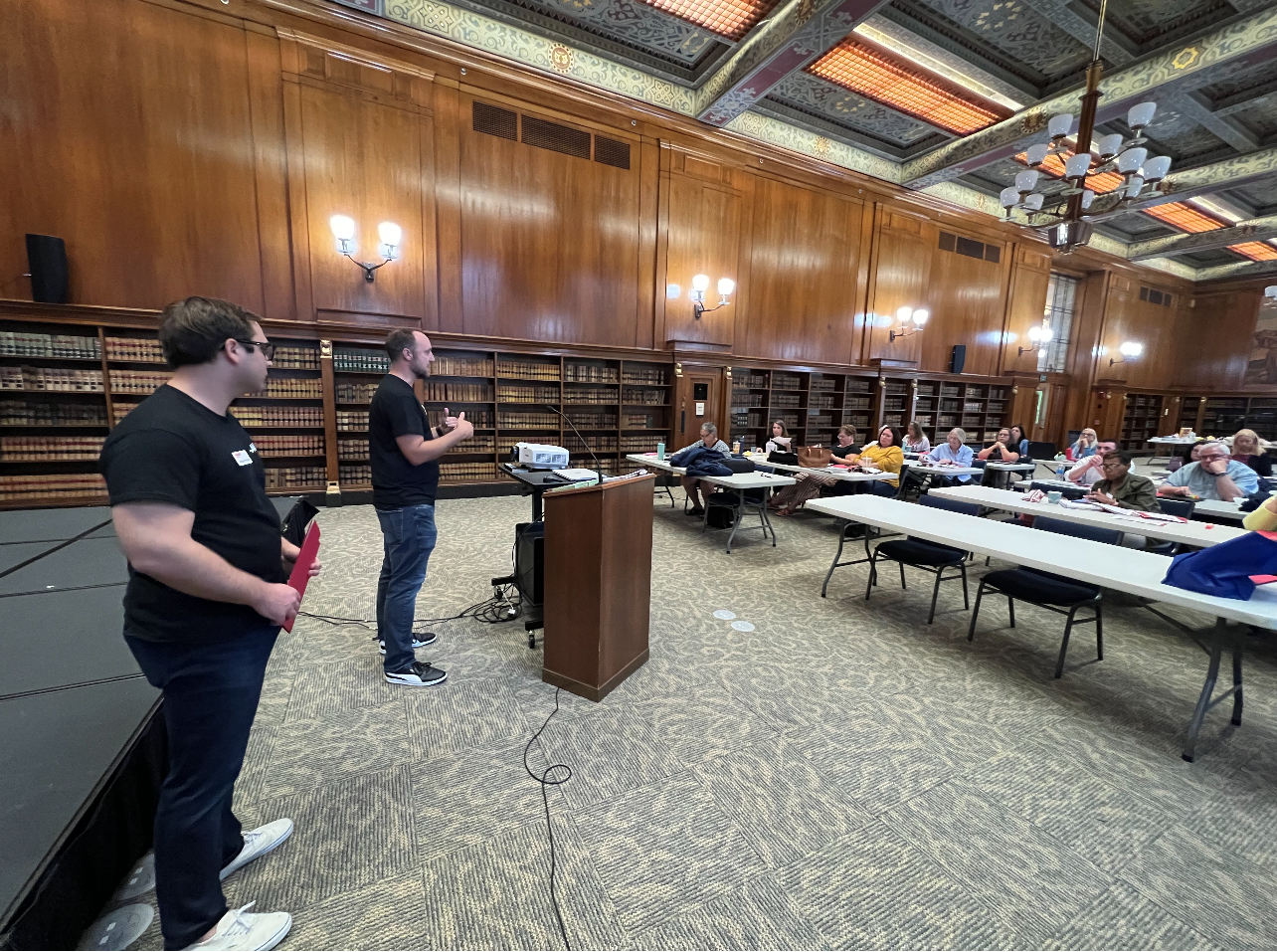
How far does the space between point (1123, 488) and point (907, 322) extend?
290 inches

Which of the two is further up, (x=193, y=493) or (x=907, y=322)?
(x=907, y=322)

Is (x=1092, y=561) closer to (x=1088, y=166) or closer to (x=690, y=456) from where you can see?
(x=690, y=456)

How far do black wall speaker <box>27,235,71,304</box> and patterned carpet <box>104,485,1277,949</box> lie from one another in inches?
177

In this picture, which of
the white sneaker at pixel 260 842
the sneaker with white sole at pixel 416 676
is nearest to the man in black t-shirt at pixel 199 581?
the white sneaker at pixel 260 842

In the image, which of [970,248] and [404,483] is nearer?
[404,483]

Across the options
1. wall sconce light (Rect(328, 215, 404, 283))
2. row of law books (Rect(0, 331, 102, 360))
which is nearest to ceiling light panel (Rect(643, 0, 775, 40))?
wall sconce light (Rect(328, 215, 404, 283))

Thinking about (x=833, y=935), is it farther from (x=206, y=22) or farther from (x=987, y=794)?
(x=206, y=22)

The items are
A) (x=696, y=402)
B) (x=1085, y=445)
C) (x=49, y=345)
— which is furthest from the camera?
(x=696, y=402)

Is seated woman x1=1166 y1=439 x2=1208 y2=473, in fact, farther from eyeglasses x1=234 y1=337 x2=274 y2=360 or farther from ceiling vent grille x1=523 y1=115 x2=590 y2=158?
ceiling vent grille x1=523 y1=115 x2=590 y2=158

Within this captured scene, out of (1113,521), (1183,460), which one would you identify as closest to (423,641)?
(1113,521)

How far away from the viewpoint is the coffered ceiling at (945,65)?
17.6ft

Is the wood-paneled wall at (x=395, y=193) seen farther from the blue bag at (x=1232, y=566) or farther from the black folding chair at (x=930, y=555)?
the blue bag at (x=1232, y=566)

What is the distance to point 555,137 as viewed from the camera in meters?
6.55

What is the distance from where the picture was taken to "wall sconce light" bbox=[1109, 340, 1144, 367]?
13461 mm
